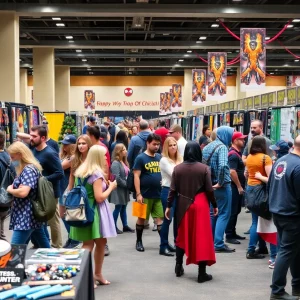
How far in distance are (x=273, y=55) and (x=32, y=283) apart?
25939mm

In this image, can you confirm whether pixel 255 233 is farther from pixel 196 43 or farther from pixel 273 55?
pixel 273 55

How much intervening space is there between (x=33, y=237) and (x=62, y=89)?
2427cm

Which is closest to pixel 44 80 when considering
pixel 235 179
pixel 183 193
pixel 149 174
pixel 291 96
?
pixel 291 96

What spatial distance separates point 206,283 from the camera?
5.96 metres

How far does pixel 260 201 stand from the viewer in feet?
20.5

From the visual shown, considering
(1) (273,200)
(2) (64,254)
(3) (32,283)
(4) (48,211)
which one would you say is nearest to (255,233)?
(1) (273,200)

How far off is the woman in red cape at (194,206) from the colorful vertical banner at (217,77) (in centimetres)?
1301

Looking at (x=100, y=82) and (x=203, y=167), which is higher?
(x=100, y=82)

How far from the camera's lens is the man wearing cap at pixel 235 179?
776cm

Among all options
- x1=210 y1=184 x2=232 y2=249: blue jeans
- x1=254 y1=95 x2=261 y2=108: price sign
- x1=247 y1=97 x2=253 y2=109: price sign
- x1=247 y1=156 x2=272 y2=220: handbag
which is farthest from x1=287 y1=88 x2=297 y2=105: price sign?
x1=247 y1=156 x2=272 y2=220: handbag

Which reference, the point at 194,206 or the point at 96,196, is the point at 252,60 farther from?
the point at 96,196

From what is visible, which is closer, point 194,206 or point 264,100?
point 194,206

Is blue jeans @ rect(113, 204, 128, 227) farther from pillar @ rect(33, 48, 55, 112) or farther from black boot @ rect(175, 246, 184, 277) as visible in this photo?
pillar @ rect(33, 48, 55, 112)

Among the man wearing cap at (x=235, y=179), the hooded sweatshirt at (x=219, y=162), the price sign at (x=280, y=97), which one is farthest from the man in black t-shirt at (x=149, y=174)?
the price sign at (x=280, y=97)
